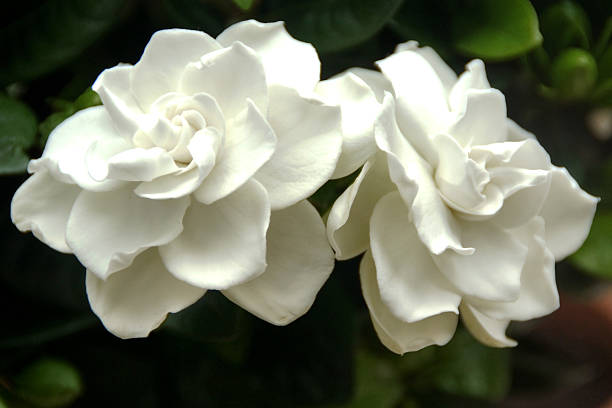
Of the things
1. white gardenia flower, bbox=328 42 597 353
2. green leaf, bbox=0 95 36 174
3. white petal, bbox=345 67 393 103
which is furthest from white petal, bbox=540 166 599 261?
green leaf, bbox=0 95 36 174

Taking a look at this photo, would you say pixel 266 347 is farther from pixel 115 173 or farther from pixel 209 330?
pixel 115 173

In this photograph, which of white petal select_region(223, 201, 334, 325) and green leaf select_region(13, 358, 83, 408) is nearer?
white petal select_region(223, 201, 334, 325)

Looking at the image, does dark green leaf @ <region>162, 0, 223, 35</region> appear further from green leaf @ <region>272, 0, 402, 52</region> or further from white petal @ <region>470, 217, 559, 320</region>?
white petal @ <region>470, 217, 559, 320</region>

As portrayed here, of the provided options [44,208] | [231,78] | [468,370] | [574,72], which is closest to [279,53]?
[231,78]

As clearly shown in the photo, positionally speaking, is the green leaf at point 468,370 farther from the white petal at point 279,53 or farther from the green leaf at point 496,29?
the white petal at point 279,53

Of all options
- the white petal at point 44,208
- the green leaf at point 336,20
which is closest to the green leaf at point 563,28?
the green leaf at point 336,20
